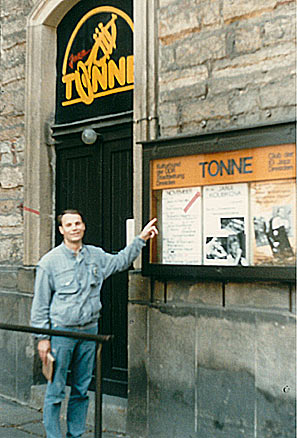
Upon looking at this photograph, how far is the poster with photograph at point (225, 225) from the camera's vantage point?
4461mm

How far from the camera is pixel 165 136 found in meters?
5.08

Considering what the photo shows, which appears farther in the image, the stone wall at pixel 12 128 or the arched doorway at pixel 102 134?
the stone wall at pixel 12 128

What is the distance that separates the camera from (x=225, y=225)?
4562 mm

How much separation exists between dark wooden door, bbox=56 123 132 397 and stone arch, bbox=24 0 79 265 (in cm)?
38

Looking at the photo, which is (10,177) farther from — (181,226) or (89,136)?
(181,226)

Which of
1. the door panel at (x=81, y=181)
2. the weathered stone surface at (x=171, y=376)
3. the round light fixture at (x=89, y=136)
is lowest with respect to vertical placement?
the weathered stone surface at (x=171, y=376)

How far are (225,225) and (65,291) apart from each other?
1157 millimetres

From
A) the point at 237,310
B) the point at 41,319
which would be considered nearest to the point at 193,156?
the point at 237,310

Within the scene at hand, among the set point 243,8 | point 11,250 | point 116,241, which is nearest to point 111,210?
point 116,241

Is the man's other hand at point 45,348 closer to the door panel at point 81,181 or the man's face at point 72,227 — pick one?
the man's face at point 72,227

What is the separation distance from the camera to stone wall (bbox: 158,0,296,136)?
175 inches

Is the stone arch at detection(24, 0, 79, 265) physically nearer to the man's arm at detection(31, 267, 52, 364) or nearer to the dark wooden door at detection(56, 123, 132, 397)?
the dark wooden door at detection(56, 123, 132, 397)

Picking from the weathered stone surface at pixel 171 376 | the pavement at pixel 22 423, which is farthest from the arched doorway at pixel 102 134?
the weathered stone surface at pixel 171 376

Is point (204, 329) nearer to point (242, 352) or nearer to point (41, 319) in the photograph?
point (242, 352)
